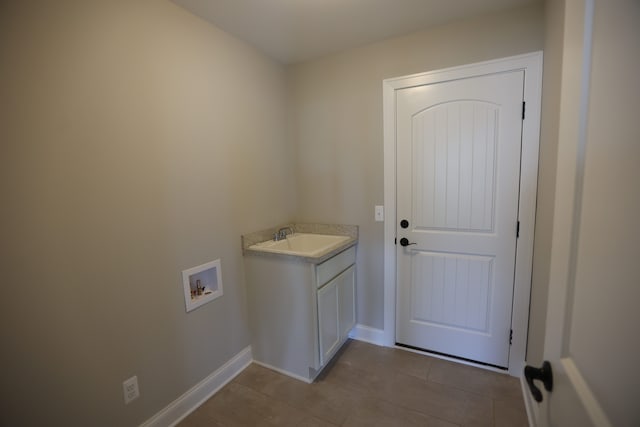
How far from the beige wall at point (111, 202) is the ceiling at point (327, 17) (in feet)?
0.53

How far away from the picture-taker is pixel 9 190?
1051 millimetres

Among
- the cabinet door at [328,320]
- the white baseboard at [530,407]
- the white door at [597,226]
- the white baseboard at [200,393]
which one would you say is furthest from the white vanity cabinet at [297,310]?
the white door at [597,226]

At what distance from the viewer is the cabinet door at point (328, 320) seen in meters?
1.92

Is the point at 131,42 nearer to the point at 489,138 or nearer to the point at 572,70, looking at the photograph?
the point at 572,70

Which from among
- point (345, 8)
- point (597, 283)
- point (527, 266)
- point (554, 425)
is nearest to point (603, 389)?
point (597, 283)

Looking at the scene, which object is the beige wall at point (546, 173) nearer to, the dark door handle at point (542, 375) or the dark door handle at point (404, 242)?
the dark door handle at point (404, 242)

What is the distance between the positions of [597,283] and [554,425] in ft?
1.27

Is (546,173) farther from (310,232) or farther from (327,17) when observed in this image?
(310,232)

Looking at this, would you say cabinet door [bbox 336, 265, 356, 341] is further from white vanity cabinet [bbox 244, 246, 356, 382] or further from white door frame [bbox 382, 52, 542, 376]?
white door frame [bbox 382, 52, 542, 376]

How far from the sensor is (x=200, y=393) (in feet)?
5.88

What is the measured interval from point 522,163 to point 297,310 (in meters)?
1.83

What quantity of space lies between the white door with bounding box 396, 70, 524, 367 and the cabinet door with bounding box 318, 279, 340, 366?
1.97ft

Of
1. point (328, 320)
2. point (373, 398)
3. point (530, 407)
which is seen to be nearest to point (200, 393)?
point (328, 320)

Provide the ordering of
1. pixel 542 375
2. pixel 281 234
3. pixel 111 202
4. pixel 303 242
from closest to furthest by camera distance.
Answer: pixel 542 375, pixel 111 202, pixel 281 234, pixel 303 242
